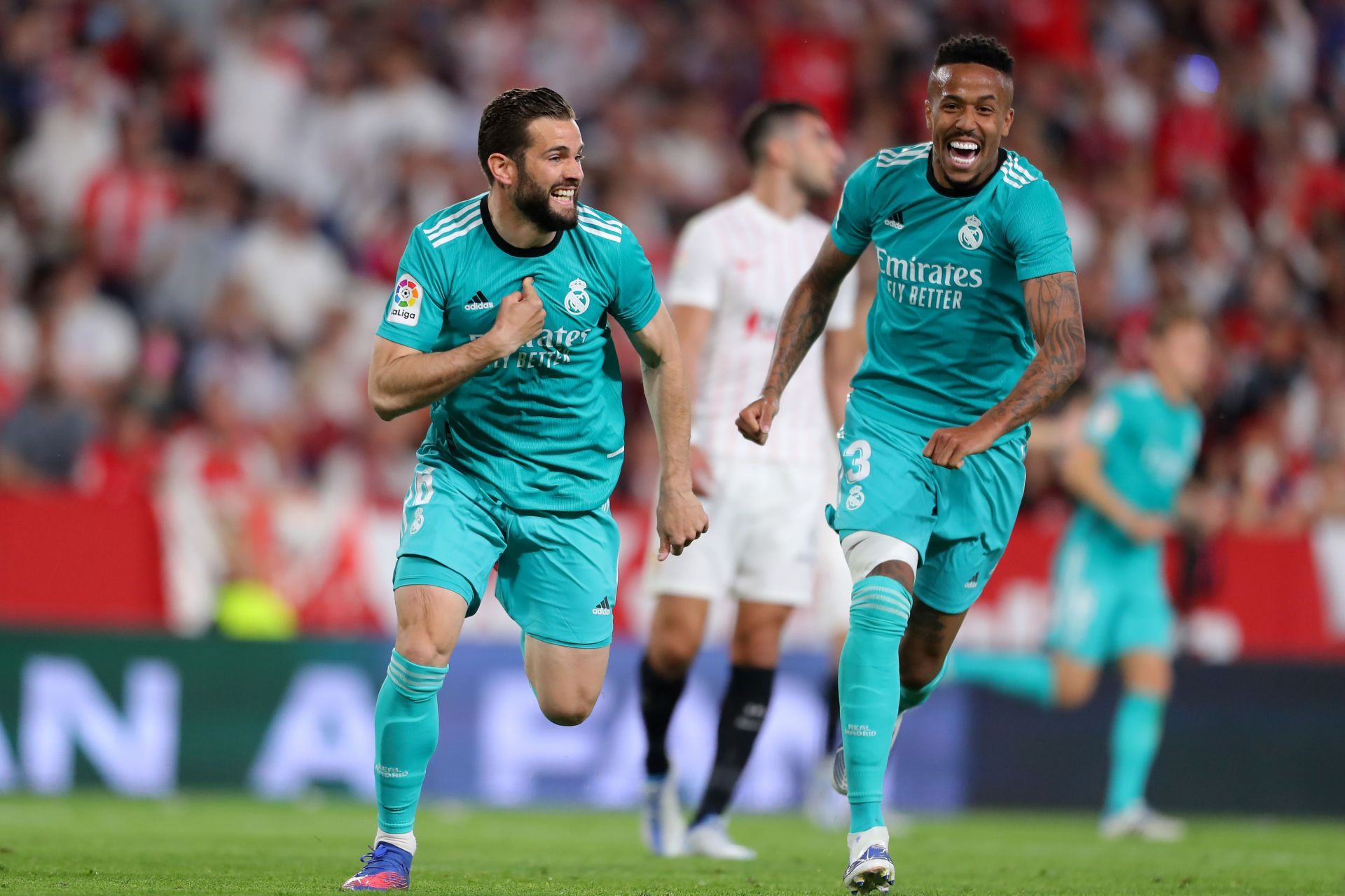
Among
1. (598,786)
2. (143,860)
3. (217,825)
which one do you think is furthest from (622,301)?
(598,786)

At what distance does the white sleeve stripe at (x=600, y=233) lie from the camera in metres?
6.32

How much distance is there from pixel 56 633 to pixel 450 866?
4.98 m

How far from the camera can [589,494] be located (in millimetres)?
6492

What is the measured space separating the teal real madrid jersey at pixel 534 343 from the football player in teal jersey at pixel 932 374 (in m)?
0.59

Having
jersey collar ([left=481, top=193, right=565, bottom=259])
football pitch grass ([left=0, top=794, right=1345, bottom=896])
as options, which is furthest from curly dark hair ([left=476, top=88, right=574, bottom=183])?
football pitch grass ([left=0, top=794, right=1345, bottom=896])

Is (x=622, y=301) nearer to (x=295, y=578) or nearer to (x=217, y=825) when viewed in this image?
(x=217, y=825)

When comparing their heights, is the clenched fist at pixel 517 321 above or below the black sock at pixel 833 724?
above

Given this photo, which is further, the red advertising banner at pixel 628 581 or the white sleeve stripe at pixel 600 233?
the red advertising banner at pixel 628 581

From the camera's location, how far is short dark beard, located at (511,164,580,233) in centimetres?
607

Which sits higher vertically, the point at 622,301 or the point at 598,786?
the point at 622,301

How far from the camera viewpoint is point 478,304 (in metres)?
6.12

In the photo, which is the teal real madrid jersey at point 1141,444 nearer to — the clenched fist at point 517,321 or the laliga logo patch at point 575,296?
the laliga logo patch at point 575,296

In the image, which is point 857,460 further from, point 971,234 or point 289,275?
point 289,275

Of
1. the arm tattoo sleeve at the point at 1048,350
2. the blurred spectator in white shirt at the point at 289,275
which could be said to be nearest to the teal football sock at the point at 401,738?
the arm tattoo sleeve at the point at 1048,350
